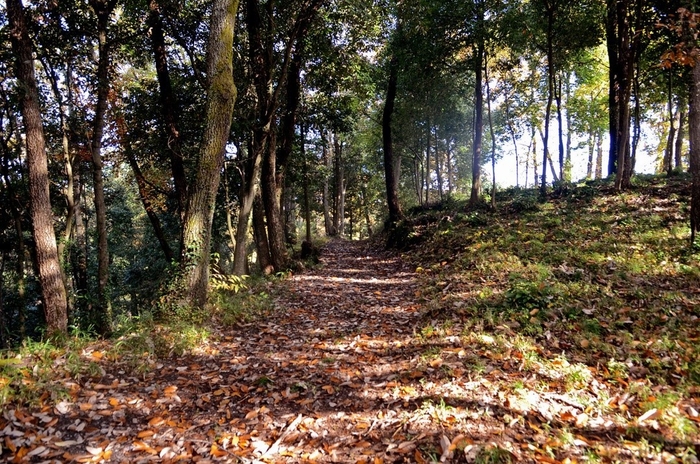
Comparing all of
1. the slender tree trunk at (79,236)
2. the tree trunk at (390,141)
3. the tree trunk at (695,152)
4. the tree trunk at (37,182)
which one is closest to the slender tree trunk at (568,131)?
the tree trunk at (390,141)

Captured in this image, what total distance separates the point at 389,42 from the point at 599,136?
19.0 meters

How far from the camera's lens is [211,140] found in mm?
6227

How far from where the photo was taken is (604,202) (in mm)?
11414

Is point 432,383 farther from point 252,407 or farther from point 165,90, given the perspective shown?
point 165,90

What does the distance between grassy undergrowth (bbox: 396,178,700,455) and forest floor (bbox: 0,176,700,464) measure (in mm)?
26

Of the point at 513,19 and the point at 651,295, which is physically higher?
the point at 513,19

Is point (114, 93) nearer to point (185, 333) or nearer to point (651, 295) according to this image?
point (185, 333)

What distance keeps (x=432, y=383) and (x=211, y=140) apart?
16.6 feet

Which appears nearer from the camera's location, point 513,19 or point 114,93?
point 114,93

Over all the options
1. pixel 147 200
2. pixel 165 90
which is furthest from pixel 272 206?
pixel 147 200

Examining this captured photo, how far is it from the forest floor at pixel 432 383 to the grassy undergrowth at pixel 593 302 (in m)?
0.03

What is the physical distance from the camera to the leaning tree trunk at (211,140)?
6.20 metres

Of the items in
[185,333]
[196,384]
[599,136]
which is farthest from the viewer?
[599,136]

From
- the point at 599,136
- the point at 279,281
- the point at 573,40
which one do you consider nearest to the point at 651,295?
the point at 279,281
